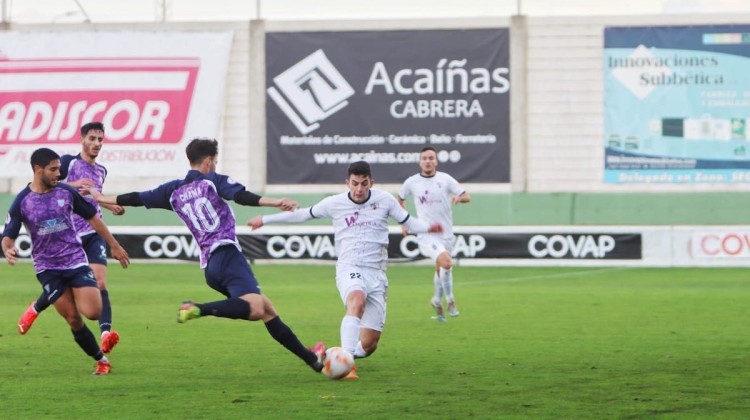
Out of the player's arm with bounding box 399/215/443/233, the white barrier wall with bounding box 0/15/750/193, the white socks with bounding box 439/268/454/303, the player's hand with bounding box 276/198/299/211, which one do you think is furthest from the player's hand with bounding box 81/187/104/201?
the white barrier wall with bounding box 0/15/750/193

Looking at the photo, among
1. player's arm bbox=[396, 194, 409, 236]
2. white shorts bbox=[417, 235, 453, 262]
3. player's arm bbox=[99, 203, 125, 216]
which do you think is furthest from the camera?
white shorts bbox=[417, 235, 453, 262]

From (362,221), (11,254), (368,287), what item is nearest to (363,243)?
(362,221)

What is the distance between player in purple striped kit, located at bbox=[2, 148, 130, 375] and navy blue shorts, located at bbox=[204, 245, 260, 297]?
34.0 inches

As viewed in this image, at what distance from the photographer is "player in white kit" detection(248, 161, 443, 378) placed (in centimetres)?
1203

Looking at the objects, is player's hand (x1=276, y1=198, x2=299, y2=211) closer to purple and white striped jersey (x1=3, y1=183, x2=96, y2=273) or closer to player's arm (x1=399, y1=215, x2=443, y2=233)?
player's arm (x1=399, y1=215, x2=443, y2=233)

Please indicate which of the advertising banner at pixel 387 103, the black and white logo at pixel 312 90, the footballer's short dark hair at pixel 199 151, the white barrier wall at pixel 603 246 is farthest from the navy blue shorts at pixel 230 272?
the black and white logo at pixel 312 90

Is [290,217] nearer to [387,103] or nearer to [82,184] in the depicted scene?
[82,184]

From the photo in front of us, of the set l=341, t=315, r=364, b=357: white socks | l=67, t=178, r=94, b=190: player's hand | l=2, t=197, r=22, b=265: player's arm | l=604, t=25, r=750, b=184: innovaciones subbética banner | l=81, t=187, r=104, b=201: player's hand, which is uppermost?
l=604, t=25, r=750, b=184: innovaciones subbética banner

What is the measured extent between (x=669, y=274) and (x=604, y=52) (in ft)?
26.6

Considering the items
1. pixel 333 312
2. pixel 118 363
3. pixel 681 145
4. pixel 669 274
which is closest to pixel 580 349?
pixel 118 363

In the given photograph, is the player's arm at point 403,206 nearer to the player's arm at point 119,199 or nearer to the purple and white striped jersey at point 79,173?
the player's arm at point 119,199

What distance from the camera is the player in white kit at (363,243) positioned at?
12031mm

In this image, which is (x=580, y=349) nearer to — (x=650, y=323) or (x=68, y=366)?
(x=650, y=323)

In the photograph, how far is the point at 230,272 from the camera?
36.7ft
